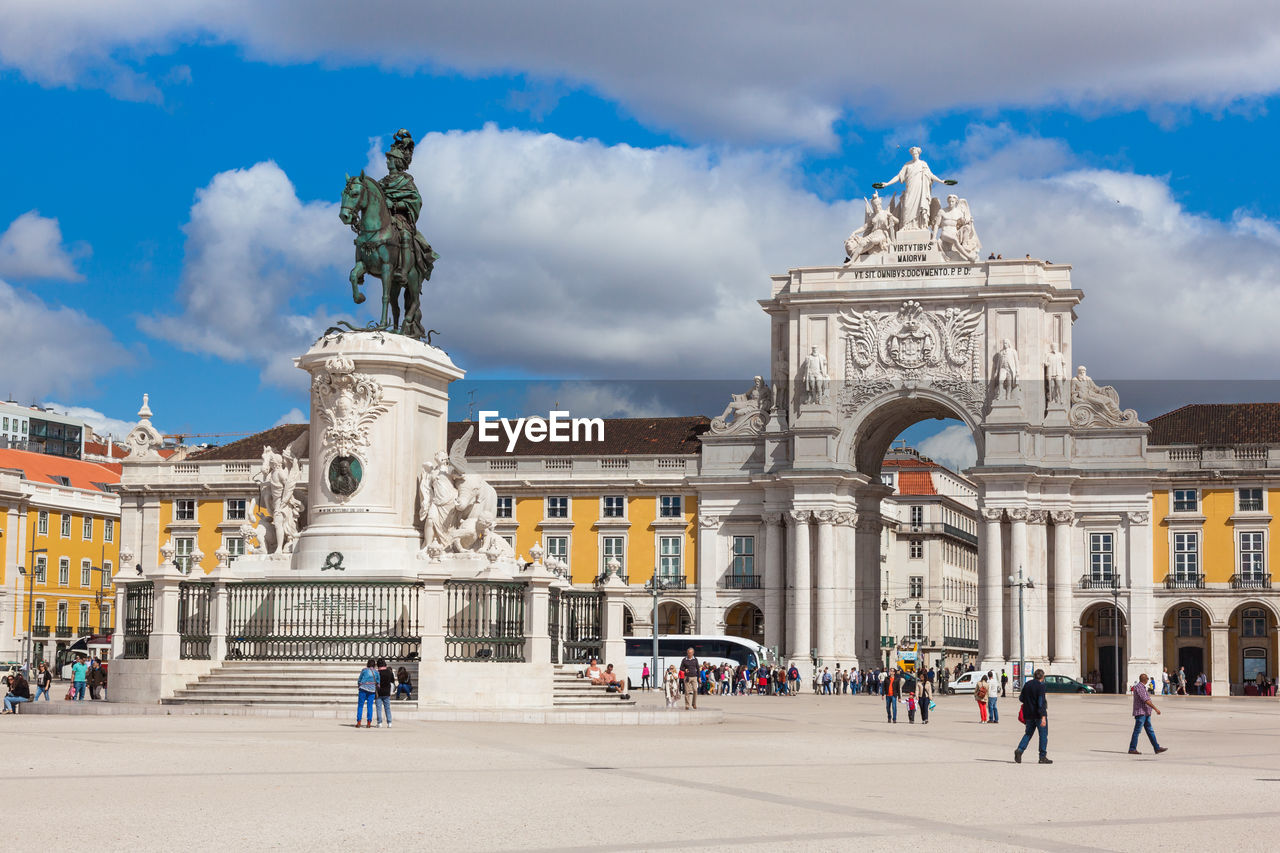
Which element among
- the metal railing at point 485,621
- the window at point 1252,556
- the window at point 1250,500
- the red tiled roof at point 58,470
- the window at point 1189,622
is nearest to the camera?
the metal railing at point 485,621

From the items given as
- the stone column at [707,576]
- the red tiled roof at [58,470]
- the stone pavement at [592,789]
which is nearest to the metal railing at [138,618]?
the stone pavement at [592,789]

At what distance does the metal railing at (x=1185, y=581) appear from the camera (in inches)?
3093

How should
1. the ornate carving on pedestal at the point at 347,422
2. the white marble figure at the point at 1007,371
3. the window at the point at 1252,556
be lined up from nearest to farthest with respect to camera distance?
the ornate carving on pedestal at the point at 347,422, the white marble figure at the point at 1007,371, the window at the point at 1252,556

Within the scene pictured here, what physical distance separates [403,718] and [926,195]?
55.0m

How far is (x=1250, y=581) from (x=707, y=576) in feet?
73.5

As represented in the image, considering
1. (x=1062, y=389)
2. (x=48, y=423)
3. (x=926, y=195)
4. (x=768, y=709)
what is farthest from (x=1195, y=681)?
(x=48, y=423)

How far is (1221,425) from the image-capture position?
83312mm

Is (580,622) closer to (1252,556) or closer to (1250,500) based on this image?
(1252,556)

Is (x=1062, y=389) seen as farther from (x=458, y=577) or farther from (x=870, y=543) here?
(x=458, y=577)

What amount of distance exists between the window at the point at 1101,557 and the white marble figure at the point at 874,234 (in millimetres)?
14813

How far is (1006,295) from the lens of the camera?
77.6 m

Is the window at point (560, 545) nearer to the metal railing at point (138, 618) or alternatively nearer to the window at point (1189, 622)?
the window at point (1189, 622)

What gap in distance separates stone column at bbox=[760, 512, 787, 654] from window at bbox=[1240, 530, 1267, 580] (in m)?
18.8

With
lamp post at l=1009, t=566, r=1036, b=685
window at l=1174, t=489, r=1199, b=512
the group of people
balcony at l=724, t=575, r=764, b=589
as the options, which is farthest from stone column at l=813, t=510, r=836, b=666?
the group of people
